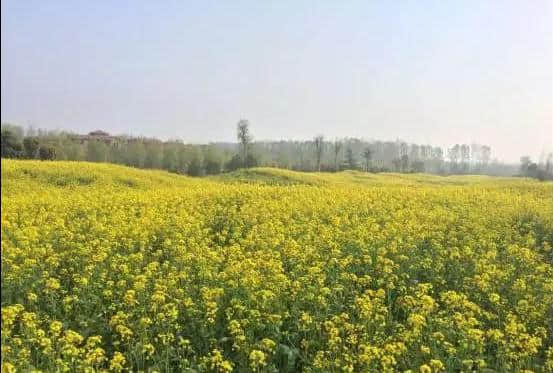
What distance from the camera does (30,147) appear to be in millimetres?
35594

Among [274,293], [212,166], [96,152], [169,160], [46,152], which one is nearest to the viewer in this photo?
[274,293]

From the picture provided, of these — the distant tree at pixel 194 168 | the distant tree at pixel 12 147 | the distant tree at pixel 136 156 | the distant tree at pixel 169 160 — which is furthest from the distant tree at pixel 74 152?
the distant tree at pixel 12 147

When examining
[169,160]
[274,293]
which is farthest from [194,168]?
[274,293]

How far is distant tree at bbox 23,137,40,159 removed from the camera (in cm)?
3516

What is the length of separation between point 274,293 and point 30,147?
3293 cm

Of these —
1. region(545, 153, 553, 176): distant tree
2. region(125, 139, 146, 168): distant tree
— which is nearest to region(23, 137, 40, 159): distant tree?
region(125, 139, 146, 168): distant tree

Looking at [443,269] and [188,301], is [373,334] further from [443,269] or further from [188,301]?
[443,269]

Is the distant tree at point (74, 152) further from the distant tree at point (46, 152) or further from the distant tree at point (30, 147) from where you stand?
the distant tree at point (30, 147)

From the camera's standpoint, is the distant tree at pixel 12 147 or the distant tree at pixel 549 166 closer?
the distant tree at pixel 12 147

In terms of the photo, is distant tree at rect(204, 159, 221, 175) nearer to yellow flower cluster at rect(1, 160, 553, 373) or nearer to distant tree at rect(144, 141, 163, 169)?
distant tree at rect(144, 141, 163, 169)

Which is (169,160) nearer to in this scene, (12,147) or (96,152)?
(96,152)

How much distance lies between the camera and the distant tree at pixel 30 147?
35.2 meters

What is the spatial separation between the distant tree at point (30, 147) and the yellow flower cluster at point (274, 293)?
943 inches

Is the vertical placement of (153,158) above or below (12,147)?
below
